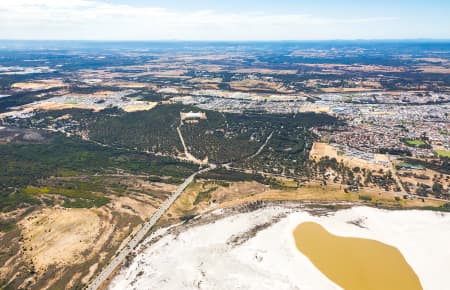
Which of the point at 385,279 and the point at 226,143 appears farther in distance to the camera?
the point at 226,143

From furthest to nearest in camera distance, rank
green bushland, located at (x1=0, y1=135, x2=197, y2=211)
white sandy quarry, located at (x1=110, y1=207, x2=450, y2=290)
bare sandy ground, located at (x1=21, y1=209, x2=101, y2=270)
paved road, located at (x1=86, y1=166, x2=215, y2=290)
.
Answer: green bushland, located at (x1=0, y1=135, x2=197, y2=211) → bare sandy ground, located at (x1=21, y1=209, x2=101, y2=270) → paved road, located at (x1=86, y1=166, x2=215, y2=290) → white sandy quarry, located at (x1=110, y1=207, x2=450, y2=290)

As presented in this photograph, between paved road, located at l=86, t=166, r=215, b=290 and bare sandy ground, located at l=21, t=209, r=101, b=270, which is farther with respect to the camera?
bare sandy ground, located at l=21, t=209, r=101, b=270

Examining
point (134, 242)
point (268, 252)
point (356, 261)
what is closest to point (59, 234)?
point (134, 242)

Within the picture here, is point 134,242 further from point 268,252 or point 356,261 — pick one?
point 356,261

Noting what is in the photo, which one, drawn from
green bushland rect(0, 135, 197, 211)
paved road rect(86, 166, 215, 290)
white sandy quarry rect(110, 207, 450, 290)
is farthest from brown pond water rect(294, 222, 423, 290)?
green bushland rect(0, 135, 197, 211)

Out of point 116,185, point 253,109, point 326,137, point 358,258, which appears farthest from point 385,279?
point 253,109

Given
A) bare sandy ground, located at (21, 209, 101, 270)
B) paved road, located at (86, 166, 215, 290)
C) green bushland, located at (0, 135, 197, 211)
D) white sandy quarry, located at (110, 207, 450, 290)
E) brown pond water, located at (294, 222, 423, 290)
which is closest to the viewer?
white sandy quarry, located at (110, 207, 450, 290)

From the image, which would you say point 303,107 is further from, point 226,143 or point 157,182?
point 157,182

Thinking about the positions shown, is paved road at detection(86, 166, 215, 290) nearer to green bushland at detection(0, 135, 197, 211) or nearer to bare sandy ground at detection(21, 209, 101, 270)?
bare sandy ground at detection(21, 209, 101, 270)
